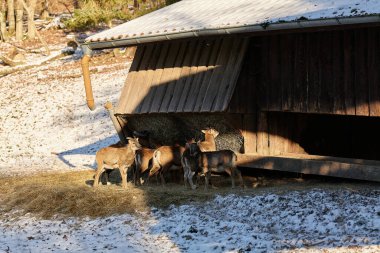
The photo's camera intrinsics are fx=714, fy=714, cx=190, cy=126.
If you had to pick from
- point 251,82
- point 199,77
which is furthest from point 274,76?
point 199,77

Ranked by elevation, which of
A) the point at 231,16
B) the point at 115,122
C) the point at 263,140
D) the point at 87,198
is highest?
the point at 231,16

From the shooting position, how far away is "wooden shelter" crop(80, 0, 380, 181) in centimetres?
1341

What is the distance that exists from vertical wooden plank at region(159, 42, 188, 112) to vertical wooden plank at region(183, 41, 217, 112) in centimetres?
62

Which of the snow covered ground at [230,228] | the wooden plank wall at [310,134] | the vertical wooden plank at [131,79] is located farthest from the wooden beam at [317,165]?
the vertical wooden plank at [131,79]

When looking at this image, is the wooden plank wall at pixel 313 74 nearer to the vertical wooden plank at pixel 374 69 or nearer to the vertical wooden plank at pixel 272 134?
the vertical wooden plank at pixel 374 69

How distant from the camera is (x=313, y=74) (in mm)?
14344

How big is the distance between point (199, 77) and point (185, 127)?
1.66 m

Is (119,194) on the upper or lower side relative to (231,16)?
lower

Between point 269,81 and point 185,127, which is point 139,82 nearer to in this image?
point 185,127

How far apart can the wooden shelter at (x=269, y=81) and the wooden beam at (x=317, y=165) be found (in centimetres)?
2

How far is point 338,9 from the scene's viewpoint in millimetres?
12617

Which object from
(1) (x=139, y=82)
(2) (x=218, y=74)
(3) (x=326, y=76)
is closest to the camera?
(3) (x=326, y=76)

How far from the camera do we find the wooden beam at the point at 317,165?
44.0 ft

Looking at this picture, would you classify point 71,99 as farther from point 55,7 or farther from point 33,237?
point 55,7
